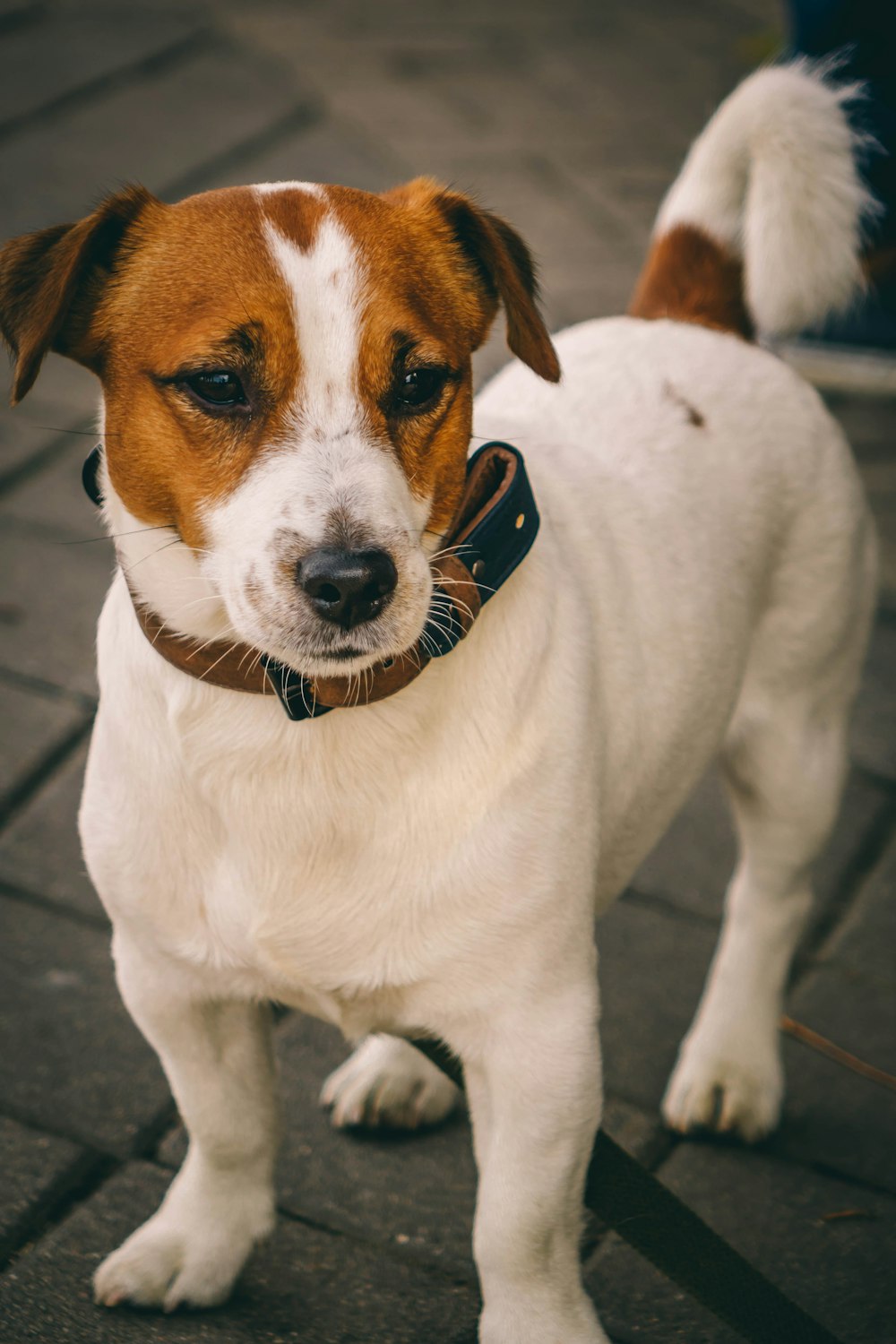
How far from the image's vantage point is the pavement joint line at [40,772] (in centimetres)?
316

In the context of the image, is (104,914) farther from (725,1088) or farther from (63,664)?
(725,1088)

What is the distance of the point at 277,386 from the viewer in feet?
5.38

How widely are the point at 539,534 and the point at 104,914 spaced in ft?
4.86

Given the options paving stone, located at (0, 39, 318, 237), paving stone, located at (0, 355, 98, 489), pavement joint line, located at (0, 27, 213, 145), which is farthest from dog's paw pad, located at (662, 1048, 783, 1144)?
pavement joint line, located at (0, 27, 213, 145)

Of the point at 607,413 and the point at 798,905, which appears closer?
the point at 607,413

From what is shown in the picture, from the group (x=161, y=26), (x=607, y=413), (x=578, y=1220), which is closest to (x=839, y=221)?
(x=607, y=413)

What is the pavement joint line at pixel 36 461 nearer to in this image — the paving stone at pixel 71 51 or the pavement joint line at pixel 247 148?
the pavement joint line at pixel 247 148

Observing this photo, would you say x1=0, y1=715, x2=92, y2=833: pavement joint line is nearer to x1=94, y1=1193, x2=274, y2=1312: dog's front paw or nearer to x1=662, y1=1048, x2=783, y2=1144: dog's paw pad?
x1=94, y1=1193, x2=274, y2=1312: dog's front paw

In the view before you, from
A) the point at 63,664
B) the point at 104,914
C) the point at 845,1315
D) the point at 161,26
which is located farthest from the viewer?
the point at 161,26

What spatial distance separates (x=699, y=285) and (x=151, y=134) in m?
4.30

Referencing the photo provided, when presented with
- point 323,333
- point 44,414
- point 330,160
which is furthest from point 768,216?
point 330,160

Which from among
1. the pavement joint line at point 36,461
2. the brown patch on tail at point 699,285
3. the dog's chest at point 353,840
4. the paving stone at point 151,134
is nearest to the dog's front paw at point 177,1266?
the dog's chest at point 353,840

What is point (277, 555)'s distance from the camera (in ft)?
5.15

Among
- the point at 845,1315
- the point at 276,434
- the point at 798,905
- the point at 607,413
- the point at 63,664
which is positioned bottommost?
the point at 63,664
